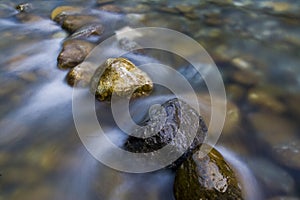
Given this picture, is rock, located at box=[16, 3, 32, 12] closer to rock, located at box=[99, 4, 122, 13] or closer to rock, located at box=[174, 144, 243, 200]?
rock, located at box=[99, 4, 122, 13]

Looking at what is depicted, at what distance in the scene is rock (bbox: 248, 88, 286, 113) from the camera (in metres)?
2.67

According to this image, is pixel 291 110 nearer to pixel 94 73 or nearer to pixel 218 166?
pixel 218 166

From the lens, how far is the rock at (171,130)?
2092 millimetres

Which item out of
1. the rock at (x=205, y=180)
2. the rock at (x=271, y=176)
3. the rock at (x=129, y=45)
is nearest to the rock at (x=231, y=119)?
the rock at (x=271, y=176)

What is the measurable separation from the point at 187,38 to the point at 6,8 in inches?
113

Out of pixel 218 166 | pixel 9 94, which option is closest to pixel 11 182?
pixel 9 94

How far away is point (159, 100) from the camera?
107 inches

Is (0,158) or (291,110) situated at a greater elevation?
(291,110)

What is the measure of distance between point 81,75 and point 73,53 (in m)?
0.44

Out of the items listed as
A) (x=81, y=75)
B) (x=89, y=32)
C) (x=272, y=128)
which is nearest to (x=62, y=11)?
(x=89, y=32)

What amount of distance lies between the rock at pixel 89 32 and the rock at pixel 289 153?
241 centimetres

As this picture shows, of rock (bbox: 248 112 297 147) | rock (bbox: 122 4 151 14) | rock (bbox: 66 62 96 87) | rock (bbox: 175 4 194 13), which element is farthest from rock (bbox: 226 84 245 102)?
rock (bbox: 122 4 151 14)

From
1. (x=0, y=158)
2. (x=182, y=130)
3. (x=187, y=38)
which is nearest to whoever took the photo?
(x=182, y=130)

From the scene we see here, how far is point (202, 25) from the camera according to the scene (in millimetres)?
3895
